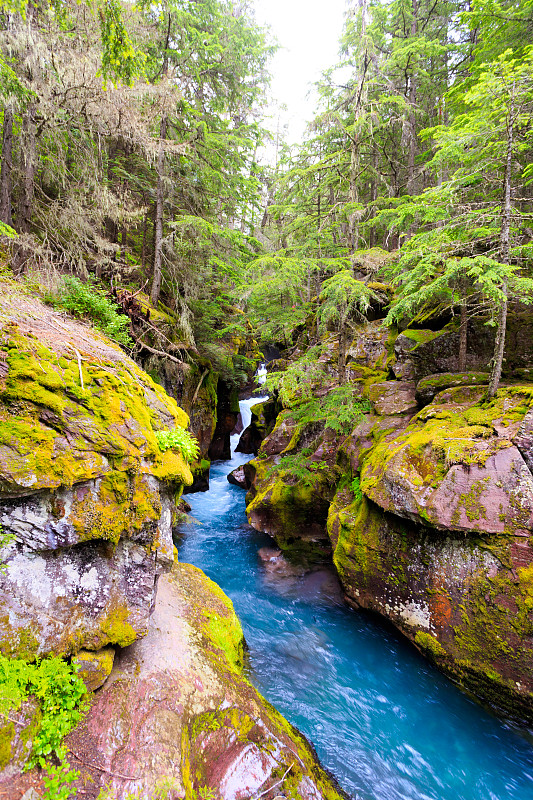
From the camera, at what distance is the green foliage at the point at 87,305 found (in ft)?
20.4

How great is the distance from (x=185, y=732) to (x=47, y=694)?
4.47 ft

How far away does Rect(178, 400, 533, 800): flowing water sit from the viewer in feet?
14.7

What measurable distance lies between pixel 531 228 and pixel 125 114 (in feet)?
27.7

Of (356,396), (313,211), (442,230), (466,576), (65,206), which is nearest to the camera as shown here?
(466,576)

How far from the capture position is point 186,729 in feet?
10.5

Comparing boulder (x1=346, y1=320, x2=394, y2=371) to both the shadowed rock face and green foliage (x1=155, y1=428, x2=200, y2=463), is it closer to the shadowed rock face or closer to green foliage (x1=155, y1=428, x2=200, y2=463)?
green foliage (x1=155, y1=428, x2=200, y2=463)

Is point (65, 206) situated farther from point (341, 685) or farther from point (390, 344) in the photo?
point (341, 685)

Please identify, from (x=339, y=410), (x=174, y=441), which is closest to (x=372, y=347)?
(x=339, y=410)

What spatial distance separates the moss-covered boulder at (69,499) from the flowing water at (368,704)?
12.0 feet

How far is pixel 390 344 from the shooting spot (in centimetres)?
1070

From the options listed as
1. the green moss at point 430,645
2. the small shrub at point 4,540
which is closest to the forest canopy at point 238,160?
the small shrub at point 4,540

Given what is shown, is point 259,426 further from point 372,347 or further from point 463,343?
point 463,343

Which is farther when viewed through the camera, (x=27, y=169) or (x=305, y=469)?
(x=305, y=469)

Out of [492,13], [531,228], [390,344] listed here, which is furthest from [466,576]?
[492,13]
